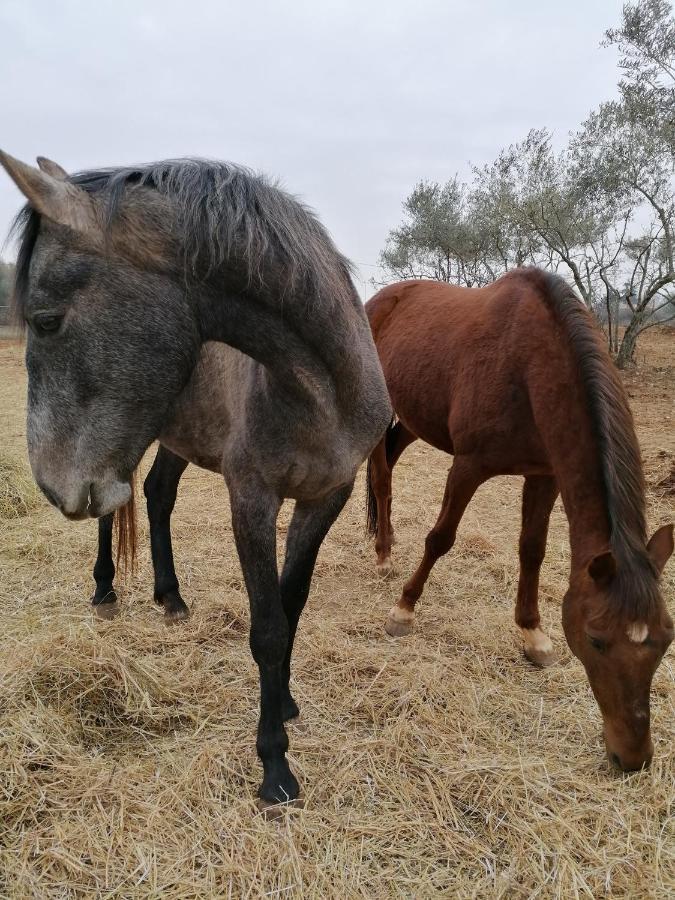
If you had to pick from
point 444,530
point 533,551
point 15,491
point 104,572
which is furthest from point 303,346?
point 15,491

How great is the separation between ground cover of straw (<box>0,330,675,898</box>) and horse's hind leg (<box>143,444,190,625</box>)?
19cm

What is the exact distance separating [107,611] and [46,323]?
8.10 feet

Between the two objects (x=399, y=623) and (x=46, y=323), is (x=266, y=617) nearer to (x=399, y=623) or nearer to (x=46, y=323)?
(x=46, y=323)

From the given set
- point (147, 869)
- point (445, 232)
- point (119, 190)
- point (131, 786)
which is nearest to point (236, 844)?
point (147, 869)

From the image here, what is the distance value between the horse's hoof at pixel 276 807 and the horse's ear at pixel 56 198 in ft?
6.20

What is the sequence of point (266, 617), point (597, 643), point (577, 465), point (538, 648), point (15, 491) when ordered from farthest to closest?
1. point (15, 491)
2. point (538, 648)
3. point (577, 465)
4. point (266, 617)
5. point (597, 643)

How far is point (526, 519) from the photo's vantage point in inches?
117

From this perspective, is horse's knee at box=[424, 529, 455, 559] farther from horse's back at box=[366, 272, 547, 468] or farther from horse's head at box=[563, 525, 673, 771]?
horse's head at box=[563, 525, 673, 771]

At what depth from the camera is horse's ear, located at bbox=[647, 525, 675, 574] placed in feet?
5.90

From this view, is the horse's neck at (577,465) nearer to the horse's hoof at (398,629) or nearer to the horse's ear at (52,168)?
the horse's hoof at (398,629)

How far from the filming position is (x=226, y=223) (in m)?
1.39

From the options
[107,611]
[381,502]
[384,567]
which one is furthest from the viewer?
[381,502]

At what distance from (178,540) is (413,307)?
9.03 feet

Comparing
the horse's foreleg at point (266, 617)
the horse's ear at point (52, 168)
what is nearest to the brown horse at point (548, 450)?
the horse's foreleg at point (266, 617)
